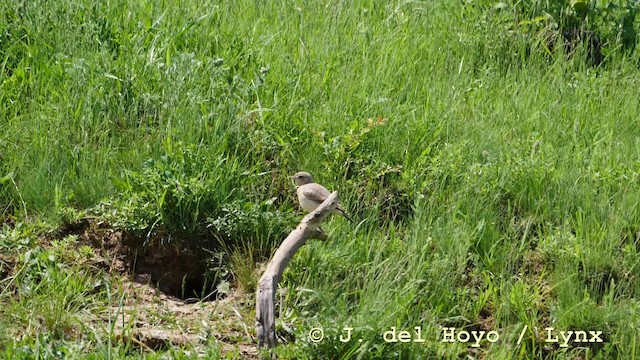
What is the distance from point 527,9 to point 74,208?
4.08 metres

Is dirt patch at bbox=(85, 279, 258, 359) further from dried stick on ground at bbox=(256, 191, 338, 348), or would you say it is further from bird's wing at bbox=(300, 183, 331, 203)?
bird's wing at bbox=(300, 183, 331, 203)

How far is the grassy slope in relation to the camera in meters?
6.05

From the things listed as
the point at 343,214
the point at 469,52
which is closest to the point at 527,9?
the point at 469,52

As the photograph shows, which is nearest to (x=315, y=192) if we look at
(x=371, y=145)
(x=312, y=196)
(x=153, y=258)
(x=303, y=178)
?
(x=312, y=196)

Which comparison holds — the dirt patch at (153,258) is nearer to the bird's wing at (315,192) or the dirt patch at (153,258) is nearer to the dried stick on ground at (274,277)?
the bird's wing at (315,192)

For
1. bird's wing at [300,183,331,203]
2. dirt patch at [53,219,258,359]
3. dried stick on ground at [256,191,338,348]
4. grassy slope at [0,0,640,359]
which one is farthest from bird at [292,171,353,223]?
dirt patch at [53,219,258,359]

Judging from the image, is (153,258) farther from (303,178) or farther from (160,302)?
(303,178)

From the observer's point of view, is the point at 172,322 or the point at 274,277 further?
the point at 172,322

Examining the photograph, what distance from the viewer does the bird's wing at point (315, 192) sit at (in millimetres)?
6094

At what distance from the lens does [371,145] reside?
6938 mm

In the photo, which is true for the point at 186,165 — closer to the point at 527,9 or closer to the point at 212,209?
the point at 212,209

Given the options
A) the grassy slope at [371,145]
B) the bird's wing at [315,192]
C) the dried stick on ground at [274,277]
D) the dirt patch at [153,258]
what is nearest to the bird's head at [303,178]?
the bird's wing at [315,192]

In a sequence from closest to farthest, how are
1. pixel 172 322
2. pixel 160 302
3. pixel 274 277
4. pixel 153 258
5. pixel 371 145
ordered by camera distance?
1. pixel 274 277
2. pixel 172 322
3. pixel 160 302
4. pixel 153 258
5. pixel 371 145

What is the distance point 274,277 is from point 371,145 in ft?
6.01
